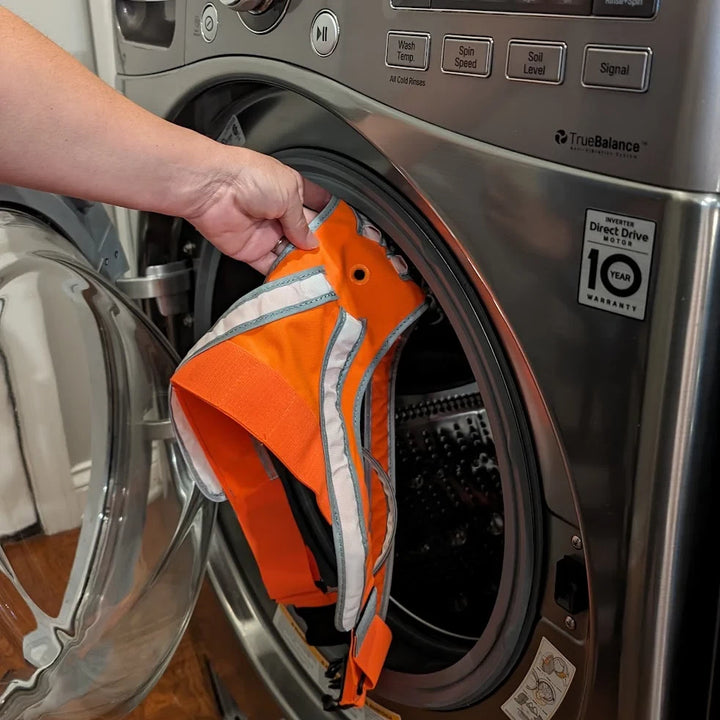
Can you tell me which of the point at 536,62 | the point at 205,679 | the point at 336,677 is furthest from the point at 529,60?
the point at 205,679

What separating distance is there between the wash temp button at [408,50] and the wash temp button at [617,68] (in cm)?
11

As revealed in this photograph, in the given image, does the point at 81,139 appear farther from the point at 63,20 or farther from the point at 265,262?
the point at 63,20

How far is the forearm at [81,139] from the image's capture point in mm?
480

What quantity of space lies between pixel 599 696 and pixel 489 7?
404 mm

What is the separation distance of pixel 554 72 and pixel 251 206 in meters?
0.26

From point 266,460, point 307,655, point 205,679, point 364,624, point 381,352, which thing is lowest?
point 205,679

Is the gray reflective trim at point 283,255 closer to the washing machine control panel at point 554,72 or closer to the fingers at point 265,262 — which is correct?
the fingers at point 265,262

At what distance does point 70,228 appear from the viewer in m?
0.75

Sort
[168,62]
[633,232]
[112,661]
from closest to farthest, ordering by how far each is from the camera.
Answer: [633,232] → [168,62] → [112,661]

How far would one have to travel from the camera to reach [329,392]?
607 mm

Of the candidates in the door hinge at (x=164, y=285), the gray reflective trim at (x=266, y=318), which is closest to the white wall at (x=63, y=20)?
the door hinge at (x=164, y=285)

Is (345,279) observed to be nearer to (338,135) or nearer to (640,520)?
(338,135)

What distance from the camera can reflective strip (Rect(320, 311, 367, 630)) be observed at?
600 millimetres

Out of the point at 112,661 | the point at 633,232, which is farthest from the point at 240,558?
the point at 633,232
